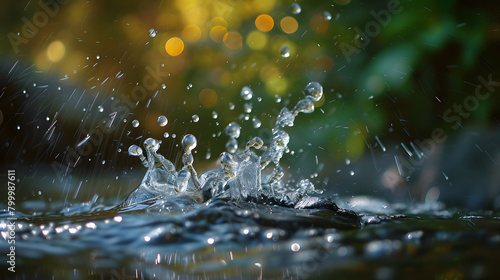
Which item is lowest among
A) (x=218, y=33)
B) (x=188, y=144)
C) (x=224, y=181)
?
(x=224, y=181)

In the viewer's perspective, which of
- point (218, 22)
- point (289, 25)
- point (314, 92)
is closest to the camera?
point (314, 92)

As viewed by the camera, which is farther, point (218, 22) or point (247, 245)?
point (218, 22)

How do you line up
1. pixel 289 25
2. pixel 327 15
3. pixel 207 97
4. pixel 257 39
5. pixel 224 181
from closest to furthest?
pixel 224 181 < pixel 327 15 < pixel 289 25 < pixel 257 39 < pixel 207 97

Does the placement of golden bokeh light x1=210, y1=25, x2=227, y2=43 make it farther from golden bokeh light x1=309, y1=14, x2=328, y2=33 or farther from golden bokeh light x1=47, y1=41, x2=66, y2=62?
golden bokeh light x1=47, y1=41, x2=66, y2=62

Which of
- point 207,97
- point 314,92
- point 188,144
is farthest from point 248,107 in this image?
point 188,144

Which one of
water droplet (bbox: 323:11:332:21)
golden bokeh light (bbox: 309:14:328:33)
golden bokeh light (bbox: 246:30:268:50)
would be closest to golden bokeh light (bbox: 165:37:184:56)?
golden bokeh light (bbox: 246:30:268:50)

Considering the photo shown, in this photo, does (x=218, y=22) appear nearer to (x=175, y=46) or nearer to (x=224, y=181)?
(x=175, y=46)

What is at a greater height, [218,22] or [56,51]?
[56,51]
